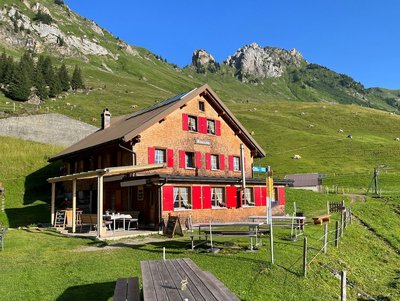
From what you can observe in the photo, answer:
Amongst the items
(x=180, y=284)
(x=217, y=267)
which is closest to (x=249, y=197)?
(x=217, y=267)

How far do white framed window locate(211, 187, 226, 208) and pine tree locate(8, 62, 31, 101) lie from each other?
9103 centimetres

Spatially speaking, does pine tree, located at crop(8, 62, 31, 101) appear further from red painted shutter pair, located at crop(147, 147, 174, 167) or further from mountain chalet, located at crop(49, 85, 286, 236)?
red painted shutter pair, located at crop(147, 147, 174, 167)

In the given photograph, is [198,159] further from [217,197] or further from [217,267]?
[217,267]

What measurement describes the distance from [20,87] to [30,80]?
5.77 meters

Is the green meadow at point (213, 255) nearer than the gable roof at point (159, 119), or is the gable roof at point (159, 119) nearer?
the green meadow at point (213, 255)

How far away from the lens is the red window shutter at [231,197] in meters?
29.6

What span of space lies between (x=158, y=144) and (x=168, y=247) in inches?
527

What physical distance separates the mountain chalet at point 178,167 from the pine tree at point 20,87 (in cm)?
7727

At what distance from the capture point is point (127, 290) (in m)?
8.76

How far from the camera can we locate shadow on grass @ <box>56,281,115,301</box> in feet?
34.1

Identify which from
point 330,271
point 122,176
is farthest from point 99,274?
point 122,176

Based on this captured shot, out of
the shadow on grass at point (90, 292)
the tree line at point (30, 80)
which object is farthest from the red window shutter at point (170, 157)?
the tree line at point (30, 80)

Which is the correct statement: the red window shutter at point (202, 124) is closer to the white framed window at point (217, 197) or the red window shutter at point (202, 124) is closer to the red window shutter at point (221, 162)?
the red window shutter at point (221, 162)

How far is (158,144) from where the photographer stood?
96.7 ft
